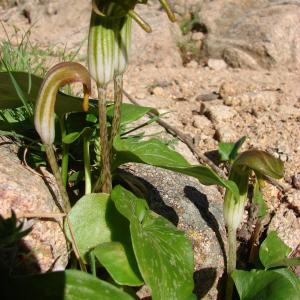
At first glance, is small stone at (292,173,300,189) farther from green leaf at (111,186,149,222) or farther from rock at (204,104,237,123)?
green leaf at (111,186,149,222)

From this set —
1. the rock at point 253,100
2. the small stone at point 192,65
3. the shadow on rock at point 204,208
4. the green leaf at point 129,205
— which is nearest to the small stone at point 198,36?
the small stone at point 192,65

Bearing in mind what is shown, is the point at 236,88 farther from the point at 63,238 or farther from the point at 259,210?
the point at 63,238

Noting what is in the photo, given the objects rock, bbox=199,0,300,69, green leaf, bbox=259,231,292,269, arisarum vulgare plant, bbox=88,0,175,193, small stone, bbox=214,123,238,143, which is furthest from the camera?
rock, bbox=199,0,300,69

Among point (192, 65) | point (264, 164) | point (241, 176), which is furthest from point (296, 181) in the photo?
point (192, 65)

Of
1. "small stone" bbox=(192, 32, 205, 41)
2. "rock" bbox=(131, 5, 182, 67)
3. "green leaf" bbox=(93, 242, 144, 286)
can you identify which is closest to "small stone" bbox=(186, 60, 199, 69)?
"rock" bbox=(131, 5, 182, 67)

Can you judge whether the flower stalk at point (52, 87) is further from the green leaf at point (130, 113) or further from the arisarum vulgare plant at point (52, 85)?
the green leaf at point (130, 113)

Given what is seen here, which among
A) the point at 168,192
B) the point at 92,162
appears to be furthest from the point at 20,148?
the point at 168,192
